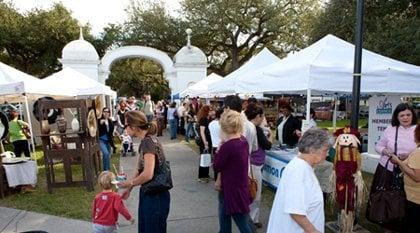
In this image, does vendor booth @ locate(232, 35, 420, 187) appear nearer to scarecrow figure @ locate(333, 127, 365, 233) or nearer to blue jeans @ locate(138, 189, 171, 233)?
scarecrow figure @ locate(333, 127, 365, 233)

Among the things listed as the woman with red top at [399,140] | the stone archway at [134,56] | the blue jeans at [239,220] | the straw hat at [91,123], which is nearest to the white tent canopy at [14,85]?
the straw hat at [91,123]

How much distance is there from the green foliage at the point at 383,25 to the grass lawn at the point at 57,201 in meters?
13.6

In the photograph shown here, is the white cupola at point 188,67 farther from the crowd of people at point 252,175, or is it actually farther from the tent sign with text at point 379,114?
the crowd of people at point 252,175

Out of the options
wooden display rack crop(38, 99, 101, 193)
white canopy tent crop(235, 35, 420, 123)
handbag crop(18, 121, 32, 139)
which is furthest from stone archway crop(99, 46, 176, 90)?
white canopy tent crop(235, 35, 420, 123)

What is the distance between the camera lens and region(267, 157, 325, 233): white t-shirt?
93.7 inches

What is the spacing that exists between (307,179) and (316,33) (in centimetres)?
2120

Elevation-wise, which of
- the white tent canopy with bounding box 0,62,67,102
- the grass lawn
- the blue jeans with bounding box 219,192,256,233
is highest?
the white tent canopy with bounding box 0,62,67,102

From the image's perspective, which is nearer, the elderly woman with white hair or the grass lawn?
the elderly woman with white hair

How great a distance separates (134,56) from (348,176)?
20.8 meters

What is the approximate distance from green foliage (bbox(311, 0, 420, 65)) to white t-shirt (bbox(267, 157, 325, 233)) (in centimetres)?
1471

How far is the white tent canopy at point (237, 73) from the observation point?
965 cm

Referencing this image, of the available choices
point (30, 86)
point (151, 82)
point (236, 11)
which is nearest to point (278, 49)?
point (236, 11)

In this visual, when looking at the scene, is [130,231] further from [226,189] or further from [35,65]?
[35,65]

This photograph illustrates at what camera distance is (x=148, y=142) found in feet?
11.3
